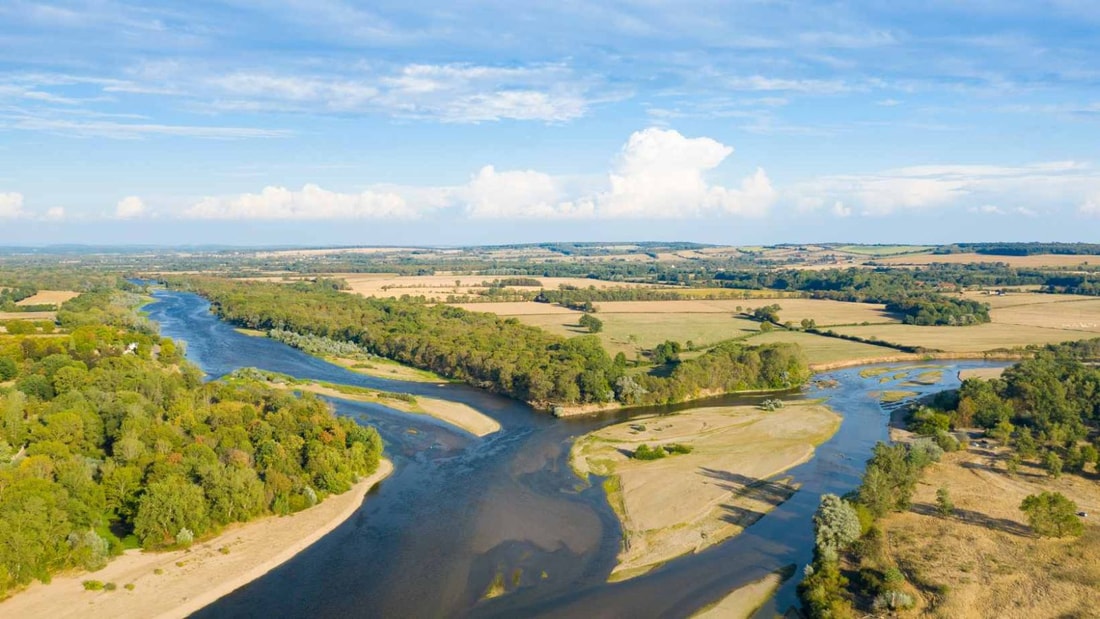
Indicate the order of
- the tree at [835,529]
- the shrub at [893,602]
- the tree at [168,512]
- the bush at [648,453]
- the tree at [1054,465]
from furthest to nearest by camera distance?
the bush at [648,453]
the tree at [1054,465]
the tree at [168,512]
the tree at [835,529]
the shrub at [893,602]

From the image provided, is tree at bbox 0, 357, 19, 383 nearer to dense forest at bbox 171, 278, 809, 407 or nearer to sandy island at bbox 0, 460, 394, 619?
sandy island at bbox 0, 460, 394, 619

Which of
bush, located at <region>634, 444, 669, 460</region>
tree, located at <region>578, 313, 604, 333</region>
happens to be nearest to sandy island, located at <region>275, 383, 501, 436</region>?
bush, located at <region>634, 444, 669, 460</region>

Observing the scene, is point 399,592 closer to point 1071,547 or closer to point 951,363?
point 1071,547

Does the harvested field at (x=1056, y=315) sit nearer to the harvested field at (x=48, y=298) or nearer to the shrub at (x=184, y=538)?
the shrub at (x=184, y=538)

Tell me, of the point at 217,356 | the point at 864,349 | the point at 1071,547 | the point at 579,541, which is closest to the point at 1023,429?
the point at 1071,547

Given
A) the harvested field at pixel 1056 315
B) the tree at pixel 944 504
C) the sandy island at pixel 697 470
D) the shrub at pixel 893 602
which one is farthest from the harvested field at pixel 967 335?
the shrub at pixel 893 602

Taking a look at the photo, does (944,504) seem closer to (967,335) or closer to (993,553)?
A: (993,553)

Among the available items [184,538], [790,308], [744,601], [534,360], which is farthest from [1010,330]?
[184,538]
